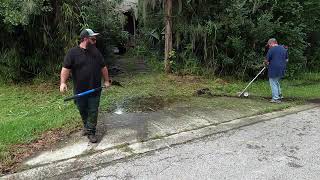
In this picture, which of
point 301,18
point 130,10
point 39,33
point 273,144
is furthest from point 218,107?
point 130,10

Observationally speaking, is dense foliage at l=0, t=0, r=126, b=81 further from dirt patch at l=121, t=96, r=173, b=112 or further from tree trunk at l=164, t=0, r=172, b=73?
dirt patch at l=121, t=96, r=173, b=112

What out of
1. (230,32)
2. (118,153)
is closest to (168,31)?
(230,32)

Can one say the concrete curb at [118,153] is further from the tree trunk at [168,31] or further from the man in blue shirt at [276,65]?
the tree trunk at [168,31]

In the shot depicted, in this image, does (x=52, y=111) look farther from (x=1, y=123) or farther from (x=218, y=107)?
(x=218, y=107)

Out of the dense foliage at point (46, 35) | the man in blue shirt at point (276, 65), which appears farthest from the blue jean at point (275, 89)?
the dense foliage at point (46, 35)

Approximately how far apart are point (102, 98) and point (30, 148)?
364 centimetres

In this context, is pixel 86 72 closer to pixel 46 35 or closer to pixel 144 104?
pixel 144 104

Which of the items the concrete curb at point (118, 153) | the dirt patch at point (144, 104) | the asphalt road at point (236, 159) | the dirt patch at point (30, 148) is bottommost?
the asphalt road at point (236, 159)

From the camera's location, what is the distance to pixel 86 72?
257 inches

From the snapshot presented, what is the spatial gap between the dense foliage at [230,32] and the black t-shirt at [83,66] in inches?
274

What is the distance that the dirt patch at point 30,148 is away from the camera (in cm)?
570

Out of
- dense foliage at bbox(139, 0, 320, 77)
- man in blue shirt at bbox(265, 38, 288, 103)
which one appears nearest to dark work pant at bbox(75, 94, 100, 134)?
man in blue shirt at bbox(265, 38, 288, 103)

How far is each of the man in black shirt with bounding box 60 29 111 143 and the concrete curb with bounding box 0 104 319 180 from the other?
0.56m

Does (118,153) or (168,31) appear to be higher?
(168,31)
